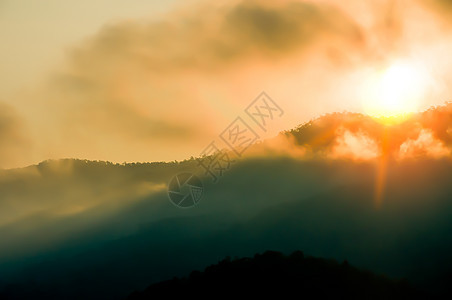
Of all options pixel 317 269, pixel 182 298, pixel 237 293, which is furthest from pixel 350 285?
pixel 182 298

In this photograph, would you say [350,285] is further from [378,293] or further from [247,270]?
[247,270]

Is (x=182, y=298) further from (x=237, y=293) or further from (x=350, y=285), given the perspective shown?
(x=350, y=285)

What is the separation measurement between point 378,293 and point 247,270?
1946 inches

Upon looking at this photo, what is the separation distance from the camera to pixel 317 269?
199125mm

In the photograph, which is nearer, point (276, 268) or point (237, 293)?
point (237, 293)

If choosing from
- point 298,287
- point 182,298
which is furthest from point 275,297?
point 182,298

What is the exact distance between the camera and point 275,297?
17838cm

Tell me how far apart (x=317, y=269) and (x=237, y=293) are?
33837 millimetres

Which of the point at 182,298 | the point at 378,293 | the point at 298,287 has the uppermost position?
the point at 182,298

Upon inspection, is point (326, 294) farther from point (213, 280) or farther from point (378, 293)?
point (213, 280)

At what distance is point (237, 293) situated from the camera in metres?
184

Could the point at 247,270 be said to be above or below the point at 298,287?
above

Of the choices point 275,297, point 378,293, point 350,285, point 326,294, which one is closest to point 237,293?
point 275,297

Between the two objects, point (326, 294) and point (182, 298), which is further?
point (182, 298)
